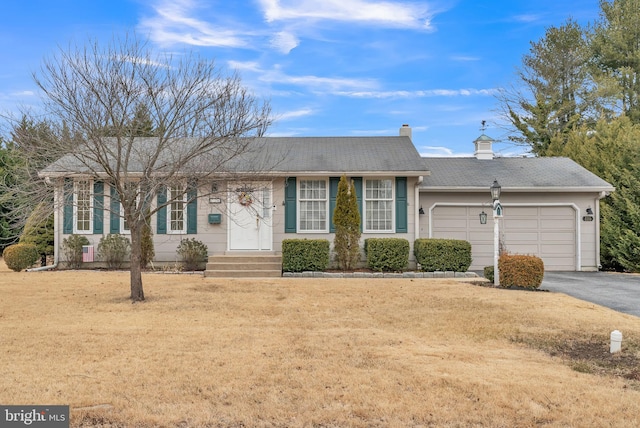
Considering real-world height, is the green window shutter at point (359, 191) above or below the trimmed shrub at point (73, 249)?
above

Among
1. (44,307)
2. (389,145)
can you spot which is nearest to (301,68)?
(389,145)

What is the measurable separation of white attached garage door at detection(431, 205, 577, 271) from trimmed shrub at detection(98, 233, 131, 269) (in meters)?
9.08

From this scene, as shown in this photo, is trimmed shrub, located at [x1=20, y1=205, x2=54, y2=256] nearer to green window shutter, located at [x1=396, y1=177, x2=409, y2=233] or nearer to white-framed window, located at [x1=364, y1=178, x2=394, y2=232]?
white-framed window, located at [x1=364, y1=178, x2=394, y2=232]

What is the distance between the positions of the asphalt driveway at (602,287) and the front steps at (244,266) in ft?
21.8

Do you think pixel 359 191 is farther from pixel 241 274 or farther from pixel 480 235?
pixel 241 274

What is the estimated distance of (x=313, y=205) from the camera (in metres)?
13.8

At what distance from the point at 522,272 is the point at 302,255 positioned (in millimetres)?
5439

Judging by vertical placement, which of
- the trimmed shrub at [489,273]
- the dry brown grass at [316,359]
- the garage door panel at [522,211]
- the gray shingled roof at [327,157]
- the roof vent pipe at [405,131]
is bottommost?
the dry brown grass at [316,359]

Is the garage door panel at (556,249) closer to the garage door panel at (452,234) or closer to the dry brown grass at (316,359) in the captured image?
the garage door panel at (452,234)

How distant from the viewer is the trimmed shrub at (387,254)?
507 inches

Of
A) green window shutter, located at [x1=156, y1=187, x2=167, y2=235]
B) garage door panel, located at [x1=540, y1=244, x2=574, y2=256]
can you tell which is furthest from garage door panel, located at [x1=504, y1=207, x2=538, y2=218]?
green window shutter, located at [x1=156, y1=187, x2=167, y2=235]

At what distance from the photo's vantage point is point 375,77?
584 inches

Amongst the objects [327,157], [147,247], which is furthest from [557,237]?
[147,247]

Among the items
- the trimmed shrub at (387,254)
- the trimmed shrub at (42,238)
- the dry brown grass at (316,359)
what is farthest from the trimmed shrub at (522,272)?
the trimmed shrub at (42,238)
